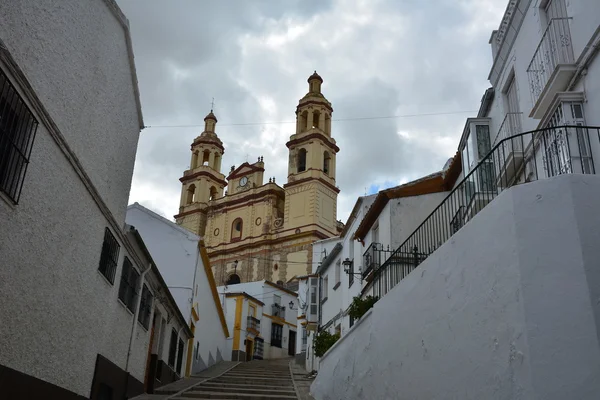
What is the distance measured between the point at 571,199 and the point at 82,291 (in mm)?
6605

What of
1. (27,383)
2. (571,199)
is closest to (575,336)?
(571,199)

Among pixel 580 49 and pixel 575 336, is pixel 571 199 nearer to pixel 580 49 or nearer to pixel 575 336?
pixel 575 336

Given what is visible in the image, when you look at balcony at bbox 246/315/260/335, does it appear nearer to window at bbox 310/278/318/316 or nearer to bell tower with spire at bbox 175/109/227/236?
window at bbox 310/278/318/316

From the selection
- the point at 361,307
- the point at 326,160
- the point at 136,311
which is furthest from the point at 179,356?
the point at 326,160

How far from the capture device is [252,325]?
3997cm

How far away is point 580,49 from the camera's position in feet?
29.7

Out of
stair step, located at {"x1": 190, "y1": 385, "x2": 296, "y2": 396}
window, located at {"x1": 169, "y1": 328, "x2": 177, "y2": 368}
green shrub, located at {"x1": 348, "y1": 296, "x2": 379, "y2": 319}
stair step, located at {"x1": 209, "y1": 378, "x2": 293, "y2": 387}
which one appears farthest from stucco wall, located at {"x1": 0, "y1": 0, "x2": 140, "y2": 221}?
stair step, located at {"x1": 209, "y1": 378, "x2": 293, "y2": 387}

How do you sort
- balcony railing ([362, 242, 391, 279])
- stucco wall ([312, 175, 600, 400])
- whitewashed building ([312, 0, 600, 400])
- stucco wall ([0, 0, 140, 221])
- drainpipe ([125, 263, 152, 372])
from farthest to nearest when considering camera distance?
balcony railing ([362, 242, 391, 279]) → drainpipe ([125, 263, 152, 372]) → stucco wall ([0, 0, 140, 221]) → whitewashed building ([312, 0, 600, 400]) → stucco wall ([312, 175, 600, 400])

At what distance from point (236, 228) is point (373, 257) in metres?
41.3

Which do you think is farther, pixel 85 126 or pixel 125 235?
pixel 125 235

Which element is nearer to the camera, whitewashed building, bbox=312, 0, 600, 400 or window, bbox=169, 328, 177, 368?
whitewashed building, bbox=312, 0, 600, 400

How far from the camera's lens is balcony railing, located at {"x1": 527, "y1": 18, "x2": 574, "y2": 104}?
30.7ft

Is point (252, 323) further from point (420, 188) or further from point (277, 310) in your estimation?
point (420, 188)

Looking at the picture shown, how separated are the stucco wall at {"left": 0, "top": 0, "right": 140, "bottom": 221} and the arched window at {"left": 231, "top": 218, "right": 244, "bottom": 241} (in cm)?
4475
